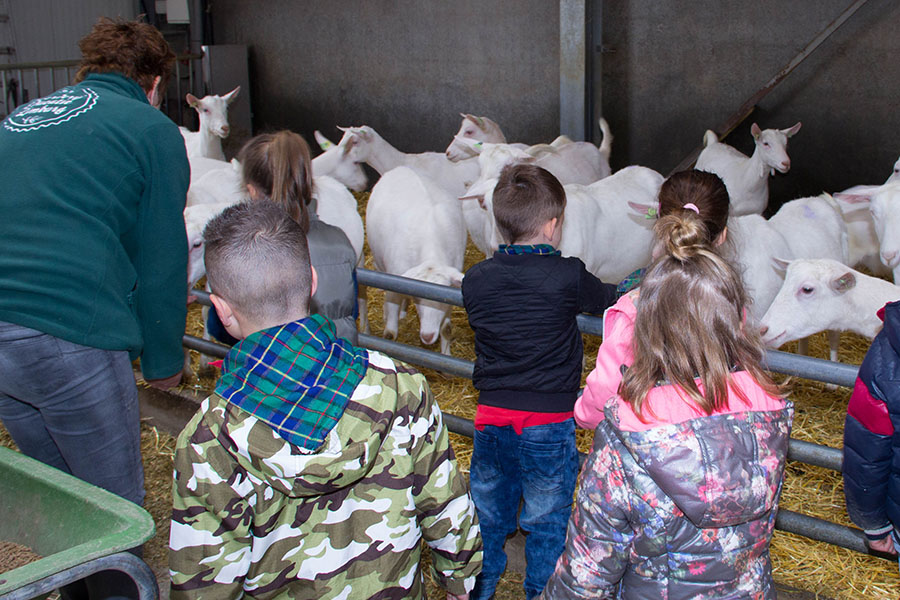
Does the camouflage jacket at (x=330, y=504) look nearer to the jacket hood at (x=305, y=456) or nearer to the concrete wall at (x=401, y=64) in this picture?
the jacket hood at (x=305, y=456)

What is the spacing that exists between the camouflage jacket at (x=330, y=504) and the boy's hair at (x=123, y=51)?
1380mm

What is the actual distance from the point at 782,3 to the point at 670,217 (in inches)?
265

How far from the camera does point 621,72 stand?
9094 millimetres

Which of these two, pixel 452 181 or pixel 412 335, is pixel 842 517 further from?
pixel 452 181

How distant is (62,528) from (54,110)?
1.16m

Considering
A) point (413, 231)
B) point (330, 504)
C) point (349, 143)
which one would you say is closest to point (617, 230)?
point (413, 231)

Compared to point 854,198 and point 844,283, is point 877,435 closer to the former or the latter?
point 844,283

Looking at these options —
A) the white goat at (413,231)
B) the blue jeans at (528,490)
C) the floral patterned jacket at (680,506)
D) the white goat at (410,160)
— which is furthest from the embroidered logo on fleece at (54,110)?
the white goat at (410,160)

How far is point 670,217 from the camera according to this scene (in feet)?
7.84

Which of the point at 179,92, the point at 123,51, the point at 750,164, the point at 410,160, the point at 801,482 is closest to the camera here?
the point at 123,51

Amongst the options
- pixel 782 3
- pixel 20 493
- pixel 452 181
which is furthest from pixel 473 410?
pixel 782 3

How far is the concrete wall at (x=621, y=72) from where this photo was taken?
314 inches

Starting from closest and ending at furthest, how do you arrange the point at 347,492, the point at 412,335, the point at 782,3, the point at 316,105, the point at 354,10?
the point at 347,492
the point at 412,335
the point at 782,3
the point at 354,10
the point at 316,105

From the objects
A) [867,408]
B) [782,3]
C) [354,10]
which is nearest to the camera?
[867,408]
